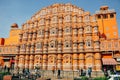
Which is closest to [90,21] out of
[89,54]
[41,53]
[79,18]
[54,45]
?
[79,18]

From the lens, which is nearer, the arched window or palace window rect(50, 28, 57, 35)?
the arched window

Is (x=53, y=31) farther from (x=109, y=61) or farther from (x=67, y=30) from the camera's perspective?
(x=109, y=61)

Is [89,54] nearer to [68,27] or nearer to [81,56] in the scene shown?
[81,56]

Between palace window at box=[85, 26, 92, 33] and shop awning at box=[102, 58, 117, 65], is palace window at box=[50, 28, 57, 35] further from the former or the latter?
shop awning at box=[102, 58, 117, 65]

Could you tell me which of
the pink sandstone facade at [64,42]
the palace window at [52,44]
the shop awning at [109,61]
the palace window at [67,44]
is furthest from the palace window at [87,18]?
the shop awning at [109,61]

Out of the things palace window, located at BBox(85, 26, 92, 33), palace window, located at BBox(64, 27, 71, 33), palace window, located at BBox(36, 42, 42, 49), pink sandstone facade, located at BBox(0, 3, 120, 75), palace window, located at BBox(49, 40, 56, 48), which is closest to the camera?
pink sandstone facade, located at BBox(0, 3, 120, 75)

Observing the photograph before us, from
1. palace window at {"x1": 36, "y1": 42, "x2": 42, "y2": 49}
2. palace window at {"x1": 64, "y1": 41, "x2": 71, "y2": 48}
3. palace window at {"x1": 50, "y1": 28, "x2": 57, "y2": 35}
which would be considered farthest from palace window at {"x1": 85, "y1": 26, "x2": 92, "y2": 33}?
palace window at {"x1": 36, "y1": 42, "x2": 42, "y2": 49}

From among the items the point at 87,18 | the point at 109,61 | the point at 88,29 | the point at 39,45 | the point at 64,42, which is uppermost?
the point at 87,18

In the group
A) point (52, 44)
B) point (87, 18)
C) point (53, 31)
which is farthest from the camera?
point (53, 31)

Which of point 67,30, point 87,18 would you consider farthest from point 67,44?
point 87,18

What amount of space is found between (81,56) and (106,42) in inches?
306

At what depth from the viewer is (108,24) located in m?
45.2

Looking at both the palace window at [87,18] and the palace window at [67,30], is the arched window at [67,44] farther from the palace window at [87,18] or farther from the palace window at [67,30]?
the palace window at [87,18]

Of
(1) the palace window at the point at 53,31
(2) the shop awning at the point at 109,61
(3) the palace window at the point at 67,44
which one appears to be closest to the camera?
(2) the shop awning at the point at 109,61
